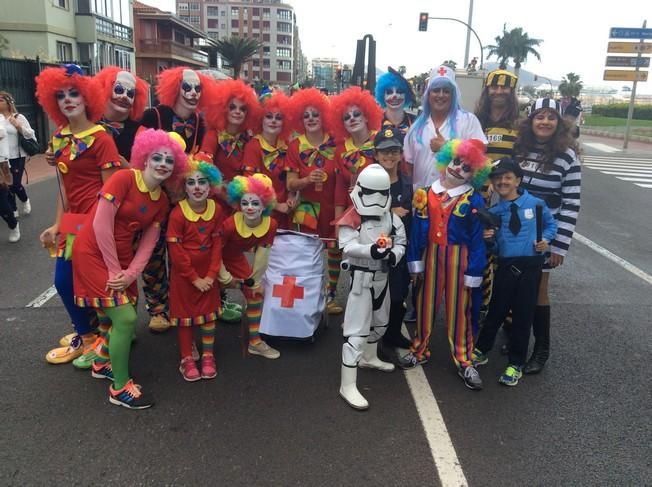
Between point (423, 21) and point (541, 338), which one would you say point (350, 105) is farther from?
point (423, 21)

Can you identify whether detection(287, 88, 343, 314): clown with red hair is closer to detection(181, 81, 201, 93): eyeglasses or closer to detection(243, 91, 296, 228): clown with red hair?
detection(243, 91, 296, 228): clown with red hair

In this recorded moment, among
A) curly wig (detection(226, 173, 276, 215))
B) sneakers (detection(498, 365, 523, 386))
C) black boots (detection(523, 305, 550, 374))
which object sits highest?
curly wig (detection(226, 173, 276, 215))

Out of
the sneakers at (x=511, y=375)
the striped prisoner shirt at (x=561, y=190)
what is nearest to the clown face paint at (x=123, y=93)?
the striped prisoner shirt at (x=561, y=190)

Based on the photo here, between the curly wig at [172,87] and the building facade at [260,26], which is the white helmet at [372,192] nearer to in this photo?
the curly wig at [172,87]

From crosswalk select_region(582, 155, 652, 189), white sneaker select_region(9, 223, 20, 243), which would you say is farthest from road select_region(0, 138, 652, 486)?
crosswalk select_region(582, 155, 652, 189)

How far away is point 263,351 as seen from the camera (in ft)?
13.0

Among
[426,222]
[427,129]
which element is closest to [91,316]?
[426,222]

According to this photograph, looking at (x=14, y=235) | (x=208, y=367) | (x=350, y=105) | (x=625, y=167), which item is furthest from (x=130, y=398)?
(x=625, y=167)

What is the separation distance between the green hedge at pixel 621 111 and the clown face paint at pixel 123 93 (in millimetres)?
44961

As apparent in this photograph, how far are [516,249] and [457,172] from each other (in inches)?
26.5

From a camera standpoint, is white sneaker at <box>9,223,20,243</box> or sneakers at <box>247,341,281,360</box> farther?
white sneaker at <box>9,223,20,243</box>

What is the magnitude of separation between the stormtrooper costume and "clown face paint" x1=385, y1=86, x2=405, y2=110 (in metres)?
1.29

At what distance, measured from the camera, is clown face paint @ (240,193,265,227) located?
361 cm

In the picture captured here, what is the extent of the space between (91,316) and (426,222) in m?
2.42
